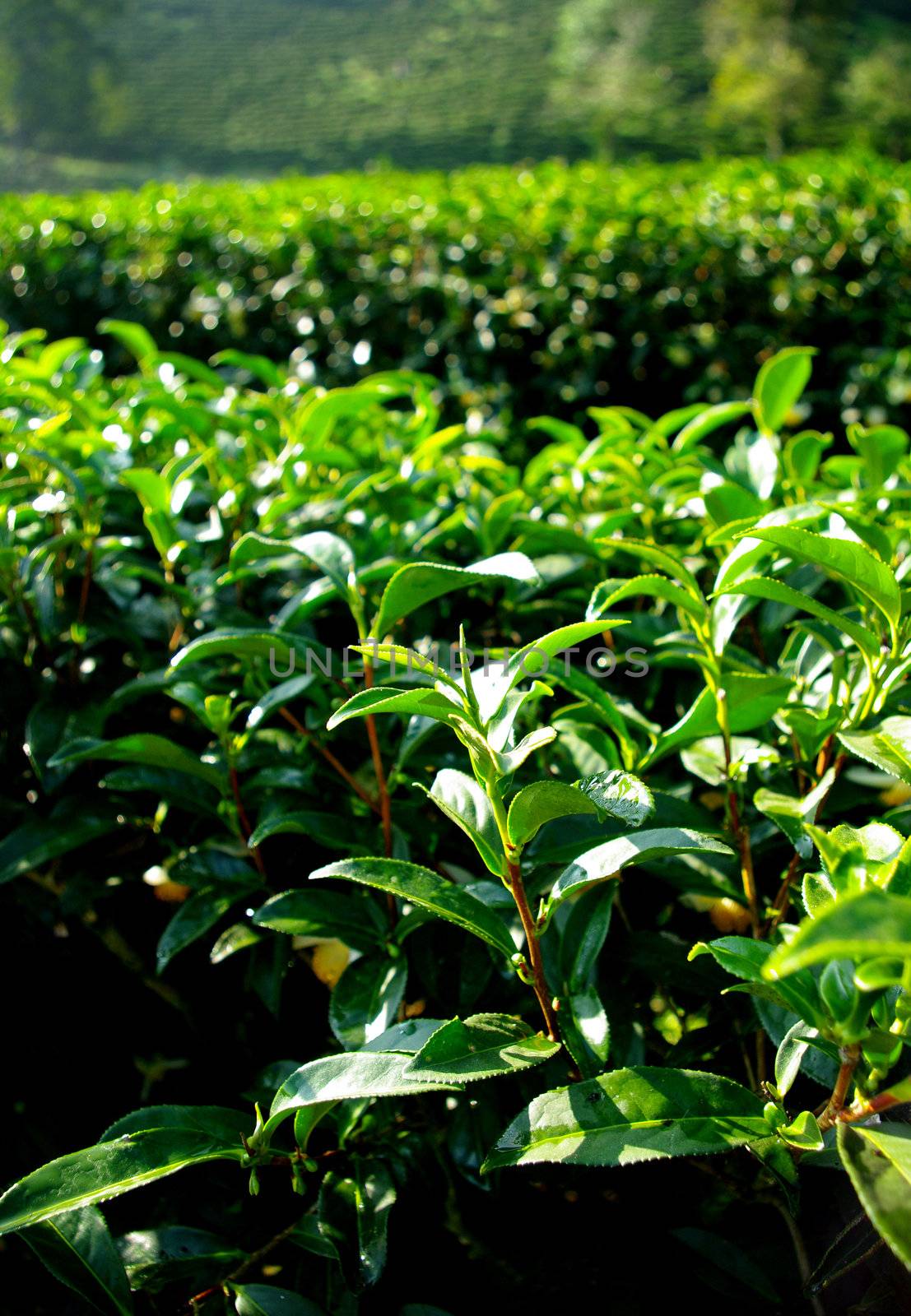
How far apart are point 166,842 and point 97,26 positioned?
5142 cm

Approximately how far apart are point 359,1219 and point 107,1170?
235 mm

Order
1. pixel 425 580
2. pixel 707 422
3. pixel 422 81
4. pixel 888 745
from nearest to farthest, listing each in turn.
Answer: pixel 888 745 < pixel 425 580 < pixel 707 422 < pixel 422 81

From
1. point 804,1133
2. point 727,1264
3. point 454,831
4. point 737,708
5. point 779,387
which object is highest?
point 779,387

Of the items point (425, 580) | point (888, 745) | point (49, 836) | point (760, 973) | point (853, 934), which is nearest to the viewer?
point (853, 934)

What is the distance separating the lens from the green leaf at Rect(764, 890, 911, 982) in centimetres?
47

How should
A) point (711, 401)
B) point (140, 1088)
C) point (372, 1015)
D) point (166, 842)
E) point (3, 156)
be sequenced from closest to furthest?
point (372, 1015) < point (166, 842) < point (140, 1088) < point (711, 401) < point (3, 156)

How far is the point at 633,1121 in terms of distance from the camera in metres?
0.75

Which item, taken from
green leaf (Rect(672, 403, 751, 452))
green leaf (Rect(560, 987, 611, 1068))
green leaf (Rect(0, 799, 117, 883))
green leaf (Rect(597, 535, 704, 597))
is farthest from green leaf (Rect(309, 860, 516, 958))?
green leaf (Rect(672, 403, 751, 452))

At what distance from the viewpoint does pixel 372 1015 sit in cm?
95

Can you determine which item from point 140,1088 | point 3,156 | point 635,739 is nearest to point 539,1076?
point 635,739

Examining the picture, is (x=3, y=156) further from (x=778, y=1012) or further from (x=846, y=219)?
(x=778, y=1012)

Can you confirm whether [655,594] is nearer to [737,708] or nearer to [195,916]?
[737,708]

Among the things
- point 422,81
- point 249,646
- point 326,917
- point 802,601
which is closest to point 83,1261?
point 326,917

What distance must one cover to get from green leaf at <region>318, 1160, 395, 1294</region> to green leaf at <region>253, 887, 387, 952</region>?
0.70 ft
